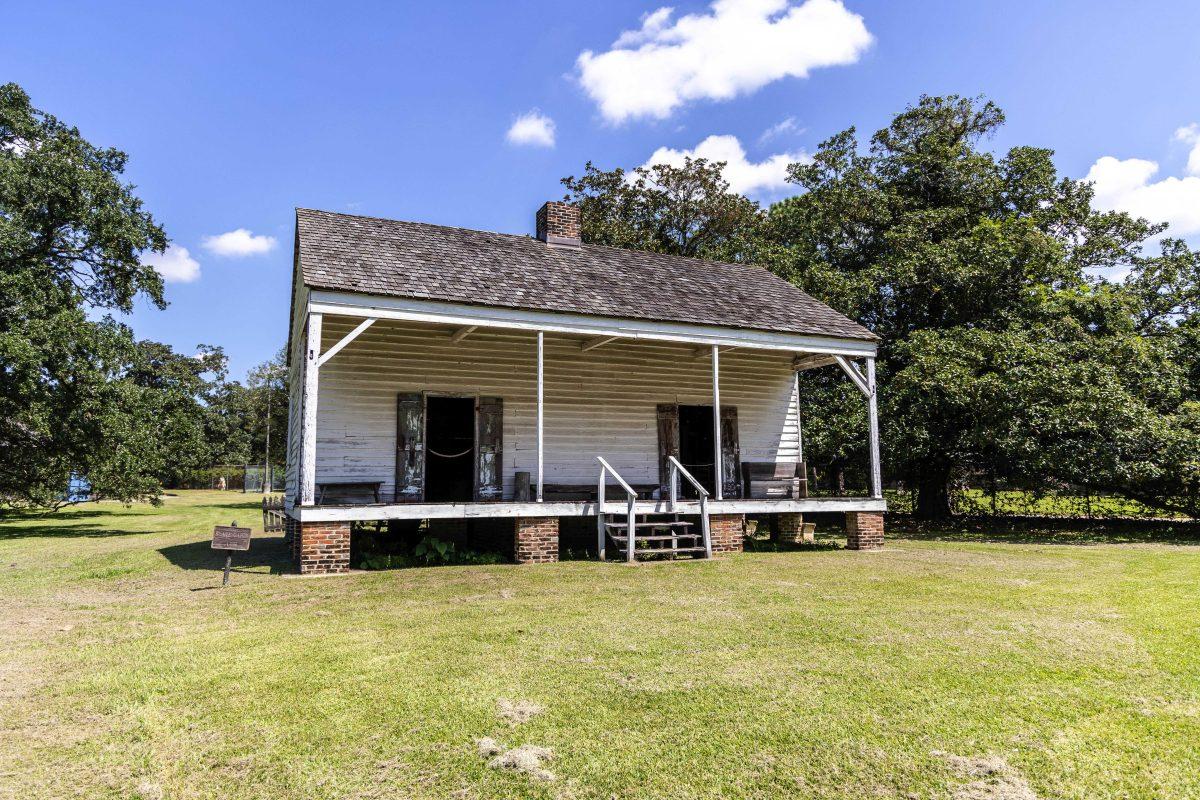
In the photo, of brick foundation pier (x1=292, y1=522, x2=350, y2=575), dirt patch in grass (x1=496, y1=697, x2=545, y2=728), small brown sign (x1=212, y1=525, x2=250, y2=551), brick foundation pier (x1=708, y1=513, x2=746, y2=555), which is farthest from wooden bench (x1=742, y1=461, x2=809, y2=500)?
dirt patch in grass (x1=496, y1=697, x2=545, y2=728)

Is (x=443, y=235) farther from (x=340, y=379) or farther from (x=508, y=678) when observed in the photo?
(x=508, y=678)

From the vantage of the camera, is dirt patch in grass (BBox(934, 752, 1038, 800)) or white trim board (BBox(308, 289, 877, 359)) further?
white trim board (BBox(308, 289, 877, 359))

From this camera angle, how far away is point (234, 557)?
1184 cm

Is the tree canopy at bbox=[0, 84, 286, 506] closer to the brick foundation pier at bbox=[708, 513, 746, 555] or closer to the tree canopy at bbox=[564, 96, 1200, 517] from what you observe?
the brick foundation pier at bbox=[708, 513, 746, 555]

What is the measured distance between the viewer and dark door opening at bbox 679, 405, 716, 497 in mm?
15227

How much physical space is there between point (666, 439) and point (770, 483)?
243 cm

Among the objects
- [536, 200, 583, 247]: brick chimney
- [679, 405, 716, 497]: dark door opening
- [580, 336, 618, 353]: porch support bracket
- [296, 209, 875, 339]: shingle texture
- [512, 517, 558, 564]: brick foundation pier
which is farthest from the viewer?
[536, 200, 583, 247]: brick chimney

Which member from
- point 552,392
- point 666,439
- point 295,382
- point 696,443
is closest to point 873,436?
point 696,443

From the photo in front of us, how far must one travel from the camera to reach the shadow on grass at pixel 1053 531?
1475cm

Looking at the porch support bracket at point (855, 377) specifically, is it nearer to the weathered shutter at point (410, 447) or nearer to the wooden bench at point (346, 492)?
the weathered shutter at point (410, 447)

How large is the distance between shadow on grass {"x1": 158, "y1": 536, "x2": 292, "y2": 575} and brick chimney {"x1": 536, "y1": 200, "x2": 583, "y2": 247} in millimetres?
8153

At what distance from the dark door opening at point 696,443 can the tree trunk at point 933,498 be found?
8.29 meters

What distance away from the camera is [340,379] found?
12.2m

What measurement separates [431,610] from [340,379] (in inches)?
245
